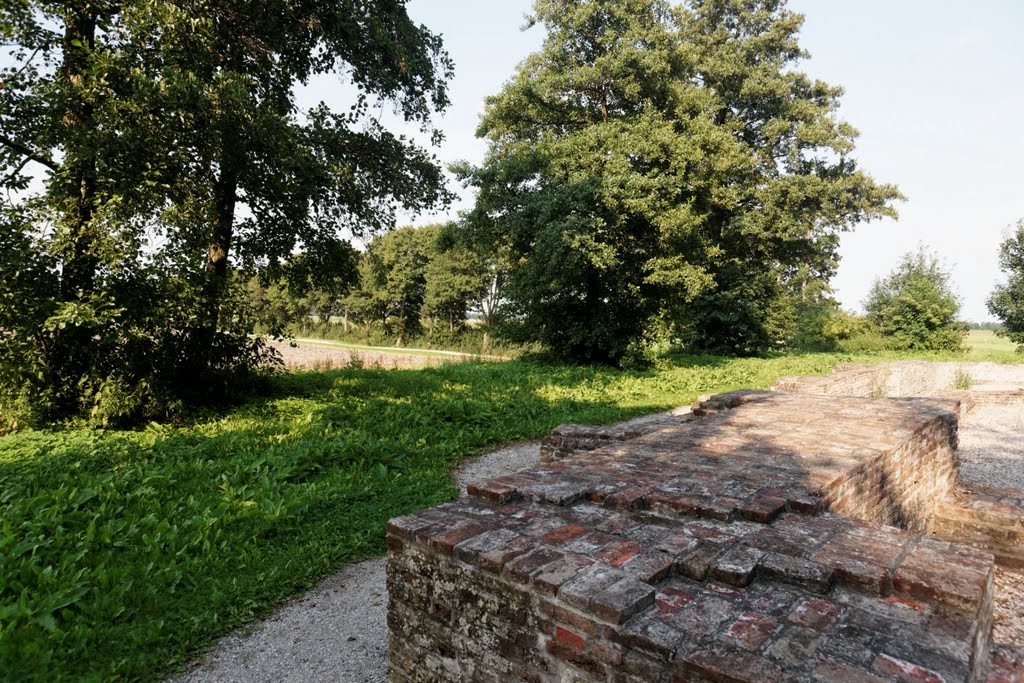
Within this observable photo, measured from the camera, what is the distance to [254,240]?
964 cm

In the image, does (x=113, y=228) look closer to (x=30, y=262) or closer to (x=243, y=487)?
(x=30, y=262)

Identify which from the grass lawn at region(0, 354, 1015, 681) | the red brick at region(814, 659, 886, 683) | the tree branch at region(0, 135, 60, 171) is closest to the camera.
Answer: the red brick at region(814, 659, 886, 683)

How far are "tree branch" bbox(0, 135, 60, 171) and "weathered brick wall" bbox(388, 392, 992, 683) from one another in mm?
7809

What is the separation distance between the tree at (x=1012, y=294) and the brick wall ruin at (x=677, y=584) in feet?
110

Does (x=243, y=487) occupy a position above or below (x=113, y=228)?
below

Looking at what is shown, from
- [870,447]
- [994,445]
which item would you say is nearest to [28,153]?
[870,447]

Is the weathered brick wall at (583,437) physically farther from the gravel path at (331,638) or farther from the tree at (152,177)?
the tree at (152,177)

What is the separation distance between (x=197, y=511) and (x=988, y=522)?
287 inches

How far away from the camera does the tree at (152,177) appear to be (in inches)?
271

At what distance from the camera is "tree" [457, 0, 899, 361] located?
52.3 feet

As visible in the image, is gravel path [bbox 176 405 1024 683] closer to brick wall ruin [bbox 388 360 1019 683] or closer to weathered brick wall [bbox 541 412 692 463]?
→ brick wall ruin [bbox 388 360 1019 683]

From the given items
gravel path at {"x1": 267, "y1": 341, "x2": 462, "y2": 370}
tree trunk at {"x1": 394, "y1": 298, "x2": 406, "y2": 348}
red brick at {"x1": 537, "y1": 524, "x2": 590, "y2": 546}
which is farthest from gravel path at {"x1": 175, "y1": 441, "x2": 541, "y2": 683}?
tree trunk at {"x1": 394, "y1": 298, "x2": 406, "y2": 348}

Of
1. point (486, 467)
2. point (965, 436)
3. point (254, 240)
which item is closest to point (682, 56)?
point (965, 436)

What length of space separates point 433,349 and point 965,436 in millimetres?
26925
